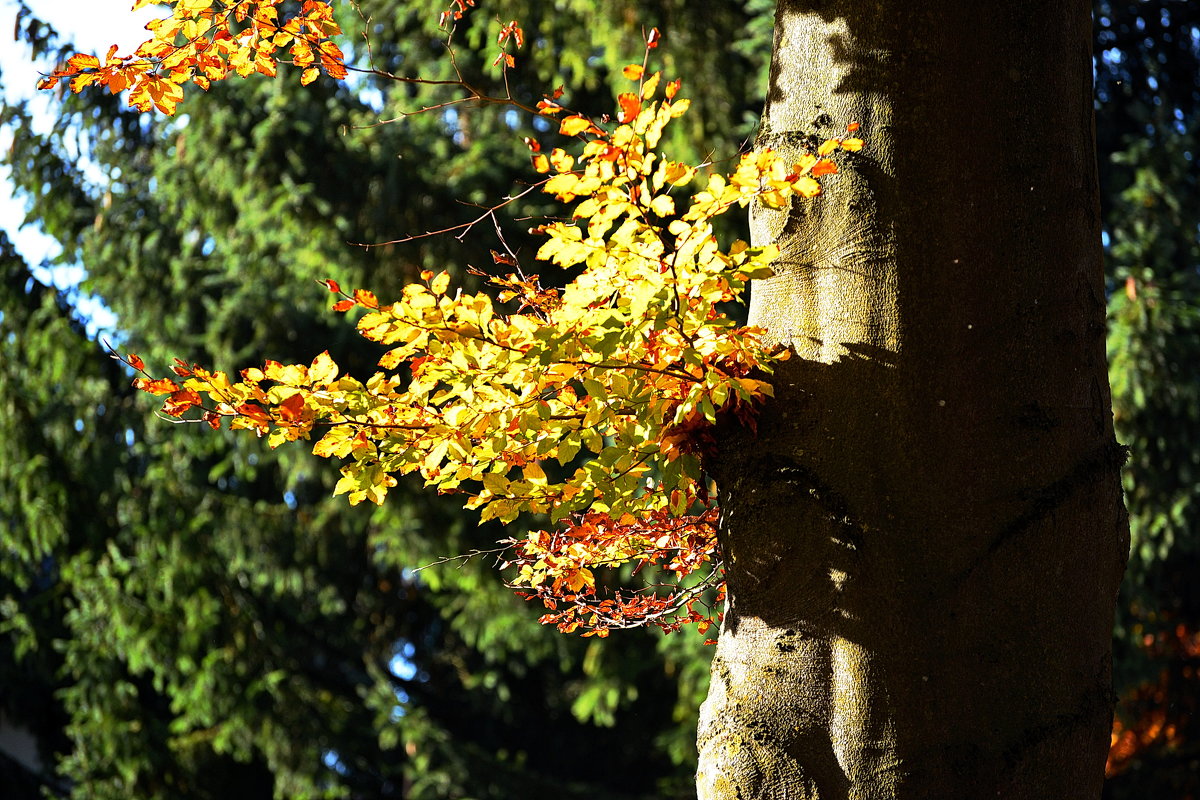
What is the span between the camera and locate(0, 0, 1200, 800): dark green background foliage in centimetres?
623

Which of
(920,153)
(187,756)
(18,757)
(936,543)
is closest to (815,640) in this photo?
(936,543)

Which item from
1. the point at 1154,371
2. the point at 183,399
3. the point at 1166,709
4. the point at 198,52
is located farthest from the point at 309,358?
the point at 1166,709

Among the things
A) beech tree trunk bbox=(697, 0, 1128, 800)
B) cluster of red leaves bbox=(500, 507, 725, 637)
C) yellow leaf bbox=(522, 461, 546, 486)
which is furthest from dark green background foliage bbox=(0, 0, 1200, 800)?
yellow leaf bbox=(522, 461, 546, 486)

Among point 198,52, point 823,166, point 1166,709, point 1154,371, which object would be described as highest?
point 1154,371

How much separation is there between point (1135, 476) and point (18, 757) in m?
13.8

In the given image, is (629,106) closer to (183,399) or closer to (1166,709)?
(183,399)

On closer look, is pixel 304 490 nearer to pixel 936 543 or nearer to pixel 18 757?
pixel 936 543

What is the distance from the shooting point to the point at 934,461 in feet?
5.11

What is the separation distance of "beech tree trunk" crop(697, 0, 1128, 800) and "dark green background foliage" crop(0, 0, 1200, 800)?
14.6 feet

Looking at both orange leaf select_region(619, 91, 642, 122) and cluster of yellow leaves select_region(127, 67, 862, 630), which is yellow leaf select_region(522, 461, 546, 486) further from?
orange leaf select_region(619, 91, 642, 122)

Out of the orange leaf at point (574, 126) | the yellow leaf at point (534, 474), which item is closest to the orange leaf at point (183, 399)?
the yellow leaf at point (534, 474)

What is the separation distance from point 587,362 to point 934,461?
527 millimetres

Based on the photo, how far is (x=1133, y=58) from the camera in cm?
798

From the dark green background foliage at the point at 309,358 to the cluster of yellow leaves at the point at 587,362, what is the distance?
462cm
